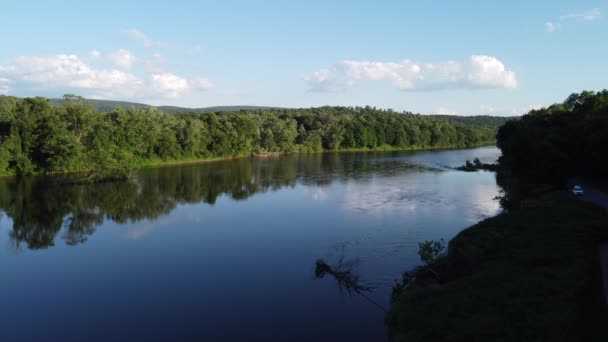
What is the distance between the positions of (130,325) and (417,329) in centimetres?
1007

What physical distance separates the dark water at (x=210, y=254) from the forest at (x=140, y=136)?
8.99m

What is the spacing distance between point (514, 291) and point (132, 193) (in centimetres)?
3905

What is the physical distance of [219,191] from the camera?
155 ft

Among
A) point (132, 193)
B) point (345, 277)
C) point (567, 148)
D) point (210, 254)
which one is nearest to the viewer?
point (345, 277)

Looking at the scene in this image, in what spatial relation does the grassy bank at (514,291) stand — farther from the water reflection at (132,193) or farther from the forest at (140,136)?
the forest at (140,136)

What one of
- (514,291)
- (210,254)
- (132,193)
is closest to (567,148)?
(514,291)

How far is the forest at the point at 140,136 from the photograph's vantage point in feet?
190

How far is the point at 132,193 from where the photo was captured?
45.1 meters

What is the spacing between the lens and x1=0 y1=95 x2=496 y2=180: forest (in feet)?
190

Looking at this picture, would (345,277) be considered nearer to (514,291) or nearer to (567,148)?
(514,291)

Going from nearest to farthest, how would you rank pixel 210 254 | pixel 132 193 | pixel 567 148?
pixel 210 254
pixel 567 148
pixel 132 193

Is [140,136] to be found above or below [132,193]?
above

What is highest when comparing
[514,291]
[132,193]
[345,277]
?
[514,291]

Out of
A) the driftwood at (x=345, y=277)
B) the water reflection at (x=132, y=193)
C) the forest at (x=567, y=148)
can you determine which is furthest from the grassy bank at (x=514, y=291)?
the water reflection at (x=132, y=193)
